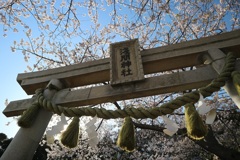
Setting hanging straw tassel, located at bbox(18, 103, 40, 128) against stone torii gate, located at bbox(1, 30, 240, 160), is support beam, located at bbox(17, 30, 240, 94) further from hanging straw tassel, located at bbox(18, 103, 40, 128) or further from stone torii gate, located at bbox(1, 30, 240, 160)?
hanging straw tassel, located at bbox(18, 103, 40, 128)

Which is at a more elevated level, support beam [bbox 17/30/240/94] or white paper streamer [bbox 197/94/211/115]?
support beam [bbox 17/30/240/94]

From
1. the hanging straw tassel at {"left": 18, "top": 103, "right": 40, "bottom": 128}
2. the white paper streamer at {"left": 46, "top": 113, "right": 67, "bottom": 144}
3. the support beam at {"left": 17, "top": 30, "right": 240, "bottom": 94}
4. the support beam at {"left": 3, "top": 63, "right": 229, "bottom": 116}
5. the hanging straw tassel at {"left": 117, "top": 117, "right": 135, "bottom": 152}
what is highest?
the support beam at {"left": 17, "top": 30, "right": 240, "bottom": 94}

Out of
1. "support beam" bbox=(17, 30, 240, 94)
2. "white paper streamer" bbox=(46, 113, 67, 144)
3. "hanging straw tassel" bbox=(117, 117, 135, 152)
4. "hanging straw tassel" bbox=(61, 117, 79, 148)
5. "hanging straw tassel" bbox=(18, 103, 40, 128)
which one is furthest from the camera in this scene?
"support beam" bbox=(17, 30, 240, 94)

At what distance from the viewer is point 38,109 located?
276 centimetres

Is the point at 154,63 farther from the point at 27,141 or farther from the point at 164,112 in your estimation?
the point at 27,141

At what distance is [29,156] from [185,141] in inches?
430

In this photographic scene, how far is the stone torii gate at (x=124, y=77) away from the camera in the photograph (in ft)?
8.54

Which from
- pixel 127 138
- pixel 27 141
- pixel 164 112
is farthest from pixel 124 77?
pixel 27 141

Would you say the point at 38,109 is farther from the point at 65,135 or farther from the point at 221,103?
the point at 221,103

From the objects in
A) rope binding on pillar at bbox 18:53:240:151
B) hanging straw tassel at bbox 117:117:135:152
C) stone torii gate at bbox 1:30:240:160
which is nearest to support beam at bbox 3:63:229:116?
stone torii gate at bbox 1:30:240:160

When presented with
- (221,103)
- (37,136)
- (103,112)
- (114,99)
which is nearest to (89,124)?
(103,112)

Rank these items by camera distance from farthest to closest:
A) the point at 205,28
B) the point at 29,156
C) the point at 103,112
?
the point at 205,28
the point at 29,156
the point at 103,112

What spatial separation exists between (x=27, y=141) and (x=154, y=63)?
212 cm

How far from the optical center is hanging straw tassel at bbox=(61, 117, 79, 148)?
86.2 inches
